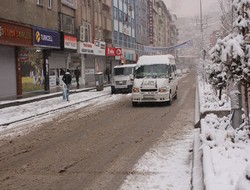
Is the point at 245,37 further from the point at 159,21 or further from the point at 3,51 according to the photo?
the point at 159,21

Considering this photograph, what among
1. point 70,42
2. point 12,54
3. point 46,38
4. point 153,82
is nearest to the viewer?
point 153,82

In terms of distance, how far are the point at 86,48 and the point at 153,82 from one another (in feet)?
69.6

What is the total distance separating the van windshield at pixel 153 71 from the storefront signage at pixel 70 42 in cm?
1397

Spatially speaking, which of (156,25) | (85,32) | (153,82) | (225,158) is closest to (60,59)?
(85,32)

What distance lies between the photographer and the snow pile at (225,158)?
4098 mm

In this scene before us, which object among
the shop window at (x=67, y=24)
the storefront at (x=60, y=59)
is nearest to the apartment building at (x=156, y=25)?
the shop window at (x=67, y=24)

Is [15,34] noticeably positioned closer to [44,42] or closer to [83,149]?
[44,42]

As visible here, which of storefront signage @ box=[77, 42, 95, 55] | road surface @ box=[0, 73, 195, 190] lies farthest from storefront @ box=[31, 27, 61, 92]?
road surface @ box=[0, 73, 195, 190]

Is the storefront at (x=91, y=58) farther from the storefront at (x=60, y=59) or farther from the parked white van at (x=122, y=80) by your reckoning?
the parked white van at (x=122, y=80)

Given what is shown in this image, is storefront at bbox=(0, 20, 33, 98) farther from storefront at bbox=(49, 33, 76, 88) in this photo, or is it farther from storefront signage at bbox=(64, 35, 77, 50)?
storefront signage at bbox=(64, 35, 77, 50)

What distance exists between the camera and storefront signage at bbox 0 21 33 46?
861 inches

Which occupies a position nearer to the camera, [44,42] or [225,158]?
[225,158]

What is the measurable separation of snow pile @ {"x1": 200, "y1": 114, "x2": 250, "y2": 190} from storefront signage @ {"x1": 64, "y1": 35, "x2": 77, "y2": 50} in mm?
24867

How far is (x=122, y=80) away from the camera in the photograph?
28.7 m
